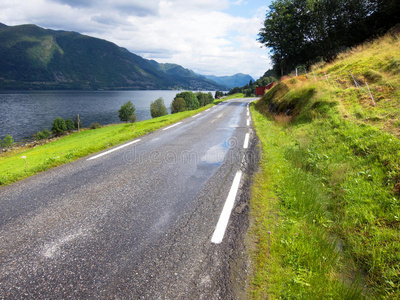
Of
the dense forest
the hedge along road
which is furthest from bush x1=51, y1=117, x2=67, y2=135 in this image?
the hedge along road

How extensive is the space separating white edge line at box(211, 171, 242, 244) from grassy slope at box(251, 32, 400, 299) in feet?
A: 1.49

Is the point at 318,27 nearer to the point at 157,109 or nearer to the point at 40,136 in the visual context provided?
the point at 157,109

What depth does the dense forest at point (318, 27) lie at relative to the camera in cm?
3119

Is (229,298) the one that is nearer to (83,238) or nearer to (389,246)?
(83,238)

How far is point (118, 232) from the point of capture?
3.17 m

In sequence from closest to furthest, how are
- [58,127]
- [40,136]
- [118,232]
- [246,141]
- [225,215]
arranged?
[118,232], [225,215], [246,141], [40,136], [58,127]

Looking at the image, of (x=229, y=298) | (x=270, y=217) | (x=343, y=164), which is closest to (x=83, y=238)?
(x=229, y=298)

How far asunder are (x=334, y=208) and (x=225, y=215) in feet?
8.08

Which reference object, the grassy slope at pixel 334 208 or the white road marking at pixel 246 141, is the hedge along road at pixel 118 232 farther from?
the white road marking at pixel 246 141

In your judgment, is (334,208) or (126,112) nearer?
(334,208)

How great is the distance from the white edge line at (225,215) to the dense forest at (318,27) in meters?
35.1

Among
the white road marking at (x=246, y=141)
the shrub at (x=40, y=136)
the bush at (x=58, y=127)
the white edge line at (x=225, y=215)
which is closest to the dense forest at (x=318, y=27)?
the white road marking at (x=246, y=141)

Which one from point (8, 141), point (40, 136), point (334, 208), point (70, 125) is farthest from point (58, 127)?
point (334, 208)

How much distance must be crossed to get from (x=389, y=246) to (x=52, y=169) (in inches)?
294
